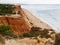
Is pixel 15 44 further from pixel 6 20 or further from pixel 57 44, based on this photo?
pixel 6 20

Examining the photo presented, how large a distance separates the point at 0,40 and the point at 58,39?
9.62 ft

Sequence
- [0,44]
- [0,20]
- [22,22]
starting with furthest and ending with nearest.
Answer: [22,22], [0,20], [0,44]

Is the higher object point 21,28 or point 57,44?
point 57,44

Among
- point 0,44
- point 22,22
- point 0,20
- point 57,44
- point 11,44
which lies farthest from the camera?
point 22,22

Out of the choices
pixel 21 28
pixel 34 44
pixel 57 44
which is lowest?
pixel 21 28

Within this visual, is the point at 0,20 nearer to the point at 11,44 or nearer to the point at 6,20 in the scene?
the point at 6,20

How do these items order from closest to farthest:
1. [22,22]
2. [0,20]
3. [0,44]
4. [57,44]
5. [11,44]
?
[57,44] < [11,44] < [0,44] < [0,20] < [22,22]

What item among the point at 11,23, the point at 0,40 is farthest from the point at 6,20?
the point at 0,40

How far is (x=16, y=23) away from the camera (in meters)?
23.2

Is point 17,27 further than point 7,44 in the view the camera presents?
Yes

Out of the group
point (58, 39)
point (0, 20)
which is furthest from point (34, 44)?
point (0, 20)

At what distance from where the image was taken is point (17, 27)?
22703 mm

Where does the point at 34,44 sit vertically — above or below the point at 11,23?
above

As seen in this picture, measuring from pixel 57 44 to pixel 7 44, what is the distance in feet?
7.84
